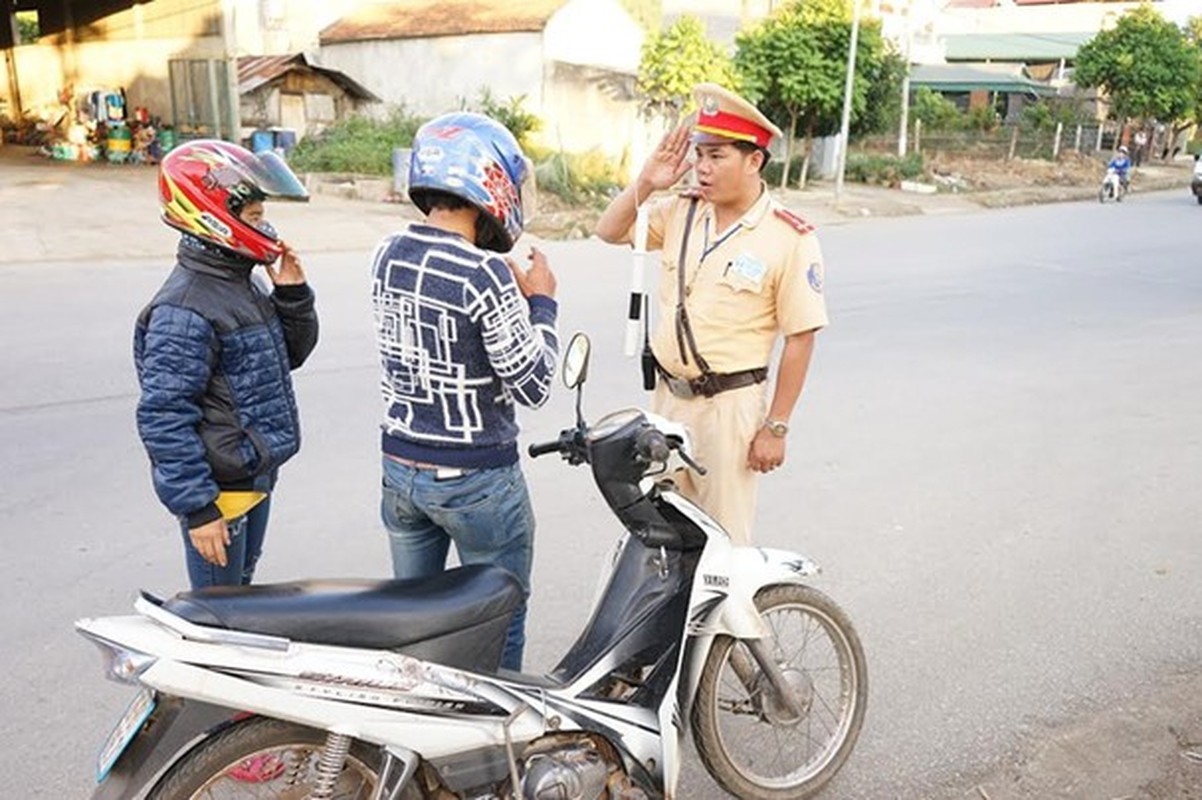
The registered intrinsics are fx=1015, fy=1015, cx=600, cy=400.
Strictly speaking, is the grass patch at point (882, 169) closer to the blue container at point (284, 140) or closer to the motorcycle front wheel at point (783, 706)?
the blue container at point (284, 140)

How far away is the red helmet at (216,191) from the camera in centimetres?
232

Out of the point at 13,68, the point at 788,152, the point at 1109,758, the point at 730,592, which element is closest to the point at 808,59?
the point at 788,152

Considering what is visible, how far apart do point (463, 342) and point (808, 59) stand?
2157 centimetres

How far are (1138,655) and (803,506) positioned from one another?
64.9 inches

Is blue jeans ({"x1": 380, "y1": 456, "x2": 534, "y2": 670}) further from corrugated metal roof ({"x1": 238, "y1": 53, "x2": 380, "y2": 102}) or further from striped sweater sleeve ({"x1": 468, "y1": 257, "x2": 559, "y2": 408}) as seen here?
corrugated metal roof ({"x1": 238, "y1": 53, "x2": 380, "y2": 102})

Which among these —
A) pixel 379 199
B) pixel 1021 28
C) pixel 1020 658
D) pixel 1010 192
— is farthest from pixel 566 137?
pixel 1021 28

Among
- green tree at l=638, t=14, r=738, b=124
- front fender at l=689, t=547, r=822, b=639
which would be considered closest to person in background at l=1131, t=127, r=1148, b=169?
green tree at l=638, t=14, r=738, b=124

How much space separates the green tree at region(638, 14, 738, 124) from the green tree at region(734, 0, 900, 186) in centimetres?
260

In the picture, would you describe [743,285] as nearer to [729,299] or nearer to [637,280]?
[729,299]

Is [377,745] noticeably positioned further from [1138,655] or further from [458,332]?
[1138,655]

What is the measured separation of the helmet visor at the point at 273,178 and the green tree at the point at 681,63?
17682 millimetres

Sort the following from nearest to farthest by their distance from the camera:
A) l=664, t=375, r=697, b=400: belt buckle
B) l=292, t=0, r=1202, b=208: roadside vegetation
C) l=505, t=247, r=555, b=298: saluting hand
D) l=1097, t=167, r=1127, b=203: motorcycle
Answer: l=505, t=247, r=555, b=298: saluting hand < l=664, t=375, r=697, b=400: belt buckle < l=292, t=0, r=1202, b=208: roadside vegetation < l=1097, t=167, r=1127, b=203: motorcycle

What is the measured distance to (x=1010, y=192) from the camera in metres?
25.7

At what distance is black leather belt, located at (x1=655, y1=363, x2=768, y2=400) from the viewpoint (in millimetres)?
3000
